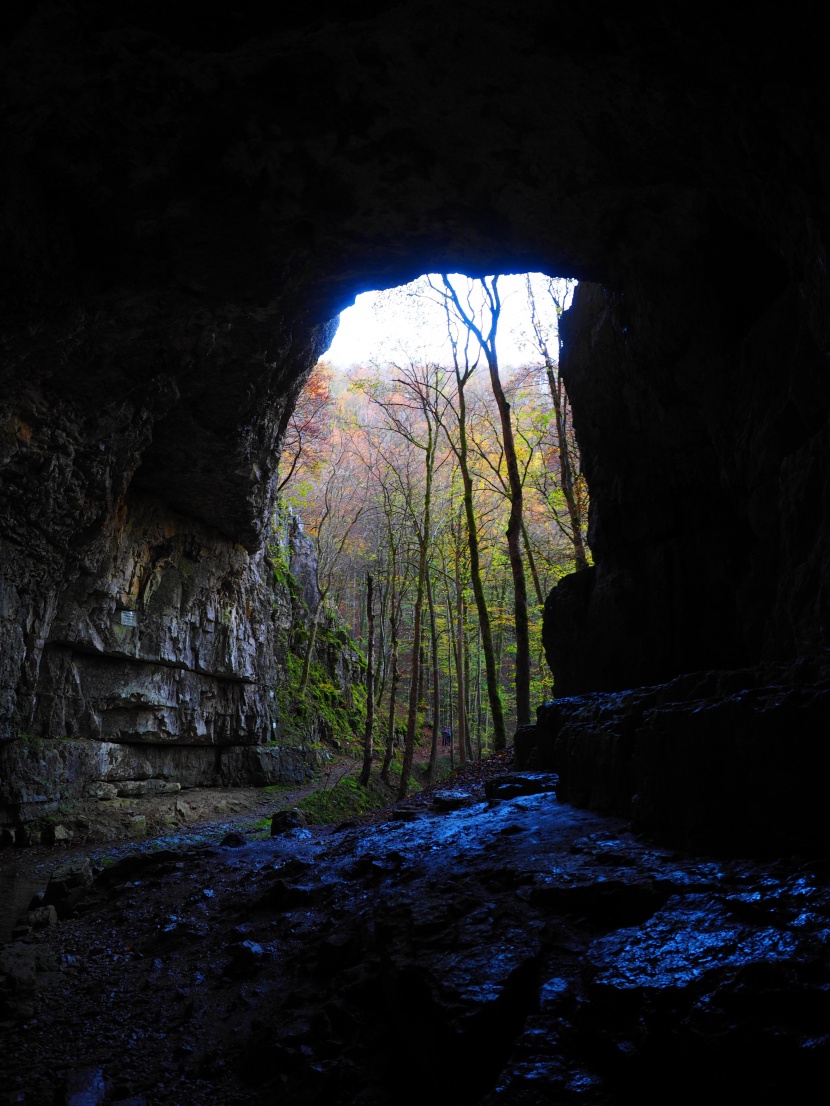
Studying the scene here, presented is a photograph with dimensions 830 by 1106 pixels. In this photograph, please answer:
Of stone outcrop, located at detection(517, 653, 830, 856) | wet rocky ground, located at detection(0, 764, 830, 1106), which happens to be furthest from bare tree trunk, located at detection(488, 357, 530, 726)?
stone outcrop, located at detection(517, 653, 830, 856)

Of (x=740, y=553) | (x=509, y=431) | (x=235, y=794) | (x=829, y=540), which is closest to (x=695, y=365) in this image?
(x=740, y=553)

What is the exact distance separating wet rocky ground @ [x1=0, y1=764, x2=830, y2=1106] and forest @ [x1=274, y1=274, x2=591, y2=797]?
24.2 feet

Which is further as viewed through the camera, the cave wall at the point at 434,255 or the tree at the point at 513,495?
the tree at the point at 513,495

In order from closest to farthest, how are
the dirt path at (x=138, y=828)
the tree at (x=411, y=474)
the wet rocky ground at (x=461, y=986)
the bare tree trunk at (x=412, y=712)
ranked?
the wet rocky ground at (x=461, y=986) → the dirt path at (x=138, y=828) → the bare tree trunk at (x=412, y=712) → the tree at (x=411, y=474)

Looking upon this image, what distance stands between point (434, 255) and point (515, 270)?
1.20 meters

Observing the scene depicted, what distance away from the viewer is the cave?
13.0ft

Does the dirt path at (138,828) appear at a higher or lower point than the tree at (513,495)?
lower

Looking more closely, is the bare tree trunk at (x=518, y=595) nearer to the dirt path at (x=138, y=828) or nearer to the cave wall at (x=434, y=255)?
the cave wall at (x=434, y=255)

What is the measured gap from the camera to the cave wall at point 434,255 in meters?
4.69

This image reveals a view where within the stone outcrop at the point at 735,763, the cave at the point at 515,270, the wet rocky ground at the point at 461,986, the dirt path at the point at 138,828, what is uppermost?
the cave at the point at 515,270

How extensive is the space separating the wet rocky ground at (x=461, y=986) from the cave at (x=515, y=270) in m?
0.07

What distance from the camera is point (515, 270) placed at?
8.45m

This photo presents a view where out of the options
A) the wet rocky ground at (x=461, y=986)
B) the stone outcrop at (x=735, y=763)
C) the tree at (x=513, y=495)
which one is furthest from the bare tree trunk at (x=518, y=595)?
the stone outcrop at (x=735, y=763)

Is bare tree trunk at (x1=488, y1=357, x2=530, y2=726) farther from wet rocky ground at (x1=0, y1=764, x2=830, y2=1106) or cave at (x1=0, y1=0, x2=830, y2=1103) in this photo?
wet rocky ground at (x1=0, y1=764, x2=830, y2=1106)
